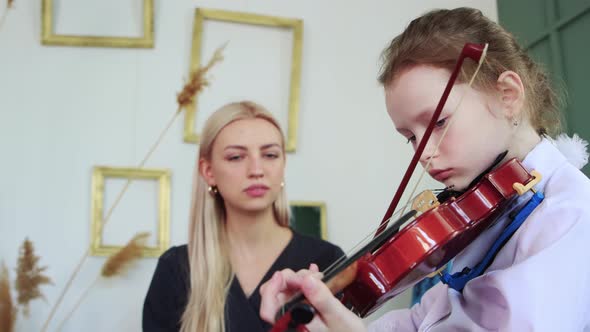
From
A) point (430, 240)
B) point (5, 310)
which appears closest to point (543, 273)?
point (430, 240)

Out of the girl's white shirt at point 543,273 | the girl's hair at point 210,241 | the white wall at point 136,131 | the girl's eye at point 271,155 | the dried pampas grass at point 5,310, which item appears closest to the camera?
the girl's white shirt at point 543,273

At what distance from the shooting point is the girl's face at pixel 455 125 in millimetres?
642

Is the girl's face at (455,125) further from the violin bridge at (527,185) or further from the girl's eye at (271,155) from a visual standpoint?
the girl's eye at (271,155)

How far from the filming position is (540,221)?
0.55 m

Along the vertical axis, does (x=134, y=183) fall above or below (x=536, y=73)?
below

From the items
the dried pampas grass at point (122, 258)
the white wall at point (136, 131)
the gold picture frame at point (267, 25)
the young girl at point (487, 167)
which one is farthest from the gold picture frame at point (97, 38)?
the young girl at point (487, 167)

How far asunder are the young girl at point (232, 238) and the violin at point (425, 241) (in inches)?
24.6

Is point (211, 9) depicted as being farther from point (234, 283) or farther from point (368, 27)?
point (234, 283)

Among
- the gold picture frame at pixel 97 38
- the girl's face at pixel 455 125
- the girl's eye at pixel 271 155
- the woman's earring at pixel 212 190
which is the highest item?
the gold picture frame at pixel 97 38

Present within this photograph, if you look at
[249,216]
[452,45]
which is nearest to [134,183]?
[249,216]

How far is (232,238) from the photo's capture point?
4.35ft

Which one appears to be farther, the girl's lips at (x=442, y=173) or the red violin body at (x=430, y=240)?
Answer: the girl's lips at (x=442, y=173)

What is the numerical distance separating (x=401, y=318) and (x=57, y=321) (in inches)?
38.9

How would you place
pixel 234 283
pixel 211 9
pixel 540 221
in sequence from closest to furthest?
1. pixel 540 221
2. pixel 234 283
3. pixel 211 9
